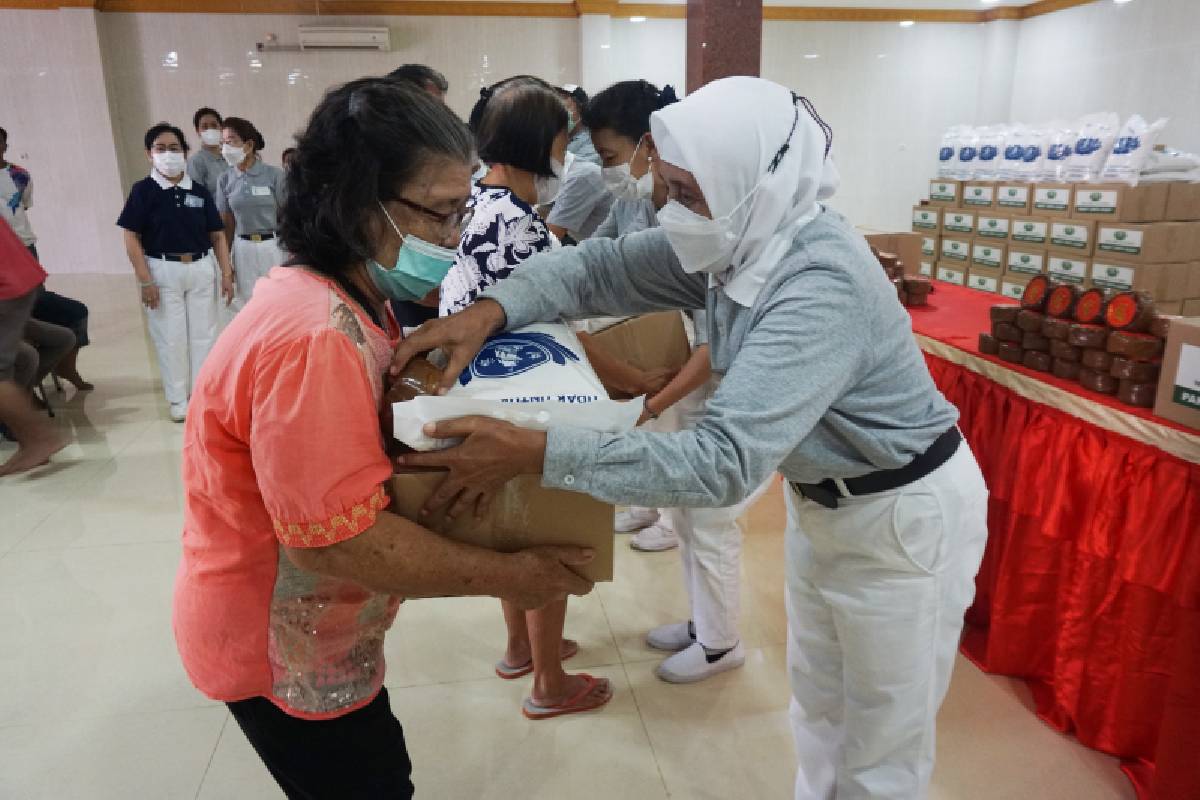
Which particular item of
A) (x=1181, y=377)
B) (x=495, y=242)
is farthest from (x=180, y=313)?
(x=1181, y=377)

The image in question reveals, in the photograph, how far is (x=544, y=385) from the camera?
1.05 metres

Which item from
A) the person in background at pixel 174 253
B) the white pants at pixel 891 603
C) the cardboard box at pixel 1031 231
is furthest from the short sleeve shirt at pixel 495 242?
the cardboard box at pixel 1031 231

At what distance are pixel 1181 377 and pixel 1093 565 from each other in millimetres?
542

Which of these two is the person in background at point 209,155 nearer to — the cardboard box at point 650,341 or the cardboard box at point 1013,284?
the cardboard box at point 650,341

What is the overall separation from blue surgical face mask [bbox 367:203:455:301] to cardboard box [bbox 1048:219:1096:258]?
3969 millimetres

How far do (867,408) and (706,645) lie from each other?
136 cm

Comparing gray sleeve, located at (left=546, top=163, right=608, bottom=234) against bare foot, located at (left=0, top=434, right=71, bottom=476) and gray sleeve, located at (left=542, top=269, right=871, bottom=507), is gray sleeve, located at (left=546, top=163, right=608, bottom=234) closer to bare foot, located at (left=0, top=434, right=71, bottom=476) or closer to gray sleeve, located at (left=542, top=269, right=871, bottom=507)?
gray sleeve, located at (left=542, top=269, right=871, bottom=507)

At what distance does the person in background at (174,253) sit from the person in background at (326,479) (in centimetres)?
410

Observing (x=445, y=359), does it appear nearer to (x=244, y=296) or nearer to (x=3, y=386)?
(x=3, y=386)

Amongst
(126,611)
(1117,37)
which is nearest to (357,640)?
(126,611)

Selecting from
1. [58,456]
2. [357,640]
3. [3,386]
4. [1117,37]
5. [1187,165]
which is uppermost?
[1117,37]

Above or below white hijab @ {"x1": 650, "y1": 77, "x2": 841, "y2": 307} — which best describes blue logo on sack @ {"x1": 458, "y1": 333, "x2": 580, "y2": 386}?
below

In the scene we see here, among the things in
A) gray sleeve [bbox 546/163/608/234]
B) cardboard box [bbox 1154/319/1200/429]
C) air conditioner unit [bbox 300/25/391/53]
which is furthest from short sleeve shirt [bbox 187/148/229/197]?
cardboard box [bbox 1154/319/1200/429]

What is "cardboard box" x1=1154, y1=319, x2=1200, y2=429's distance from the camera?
1676 millimetres
